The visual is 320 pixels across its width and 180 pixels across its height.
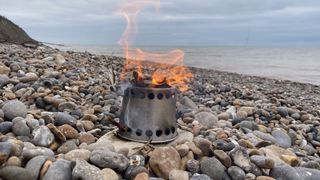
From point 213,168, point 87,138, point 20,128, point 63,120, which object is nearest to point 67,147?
point 87,138

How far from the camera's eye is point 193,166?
437 cm

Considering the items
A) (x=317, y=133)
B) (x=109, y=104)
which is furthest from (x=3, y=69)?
(x=317, y=133)

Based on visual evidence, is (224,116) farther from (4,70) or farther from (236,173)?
(4,70)

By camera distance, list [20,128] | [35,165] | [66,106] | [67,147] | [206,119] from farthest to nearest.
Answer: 1. [206,119]
2. [66,106]
3. [20,128]
4. [67,147]
5. [35,165]

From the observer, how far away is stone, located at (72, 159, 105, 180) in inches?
143

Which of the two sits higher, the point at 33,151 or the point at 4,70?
the point at 4,70

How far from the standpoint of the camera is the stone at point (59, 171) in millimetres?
3666

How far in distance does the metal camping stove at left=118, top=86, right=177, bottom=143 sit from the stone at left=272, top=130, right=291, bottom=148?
2.25 m

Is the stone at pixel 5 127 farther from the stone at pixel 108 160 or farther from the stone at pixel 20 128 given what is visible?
the stone at pixel 108 160

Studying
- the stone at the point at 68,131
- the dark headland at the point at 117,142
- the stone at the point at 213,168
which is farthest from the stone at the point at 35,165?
the stone at the point at 213,168

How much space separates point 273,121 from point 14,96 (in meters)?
5.12

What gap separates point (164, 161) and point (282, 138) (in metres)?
3.07

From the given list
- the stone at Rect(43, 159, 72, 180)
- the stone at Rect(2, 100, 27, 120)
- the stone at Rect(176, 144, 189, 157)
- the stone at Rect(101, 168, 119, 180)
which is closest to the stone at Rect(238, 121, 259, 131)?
the stone at Rect(176, 144, 189, 157)

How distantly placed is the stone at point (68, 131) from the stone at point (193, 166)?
60.3 inches
